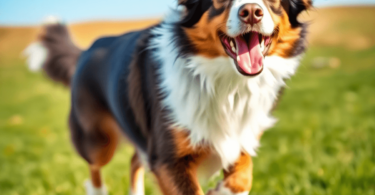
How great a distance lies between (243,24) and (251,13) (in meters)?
0.08

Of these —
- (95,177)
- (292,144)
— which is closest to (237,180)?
(95,177)

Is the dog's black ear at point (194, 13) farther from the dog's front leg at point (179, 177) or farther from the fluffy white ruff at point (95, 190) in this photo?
the fluffy white ruff at point (95, 190)

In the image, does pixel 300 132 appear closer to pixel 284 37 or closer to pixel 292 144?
pixel 292 144

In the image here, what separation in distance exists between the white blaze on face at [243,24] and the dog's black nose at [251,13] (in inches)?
0.9

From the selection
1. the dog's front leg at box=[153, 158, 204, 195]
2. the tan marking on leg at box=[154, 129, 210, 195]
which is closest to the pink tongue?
the tan marking on leg at box=[154, 129, 210, 195]

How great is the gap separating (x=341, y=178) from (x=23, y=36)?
1177cm

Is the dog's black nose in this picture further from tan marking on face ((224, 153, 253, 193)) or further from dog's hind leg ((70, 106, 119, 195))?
dog's hind leg ((70, 106, 119, 195))

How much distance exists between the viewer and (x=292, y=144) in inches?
223

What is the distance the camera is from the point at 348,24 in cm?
1122

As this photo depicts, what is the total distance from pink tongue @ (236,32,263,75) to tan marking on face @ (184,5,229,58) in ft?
0.39

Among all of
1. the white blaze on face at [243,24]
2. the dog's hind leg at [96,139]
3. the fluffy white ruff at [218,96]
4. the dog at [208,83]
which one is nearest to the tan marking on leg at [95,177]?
the dog's hind leg at [96,139]

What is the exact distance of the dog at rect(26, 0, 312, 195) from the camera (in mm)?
2600

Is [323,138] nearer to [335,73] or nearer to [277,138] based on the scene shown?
[277,138]

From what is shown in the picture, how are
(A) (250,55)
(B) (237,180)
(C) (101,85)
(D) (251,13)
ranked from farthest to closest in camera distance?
(C) (101,85)
(B) (237,180)
(A) (250,55)
(D) (251,13)
